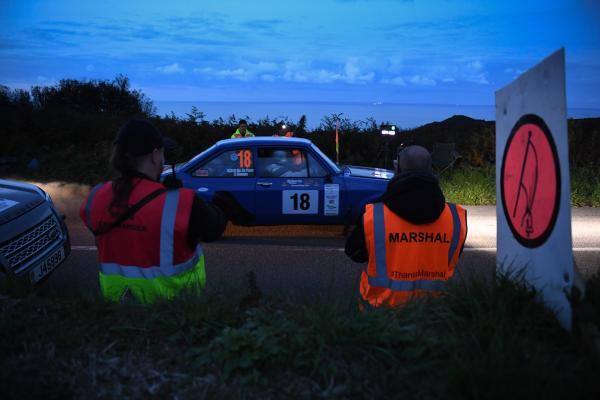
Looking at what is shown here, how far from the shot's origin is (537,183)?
2.36 meters

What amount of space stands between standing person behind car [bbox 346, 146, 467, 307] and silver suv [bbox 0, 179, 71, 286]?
280cm

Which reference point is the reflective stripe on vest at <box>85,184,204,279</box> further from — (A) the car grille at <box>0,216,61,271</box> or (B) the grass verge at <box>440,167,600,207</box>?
(B) the grass verge at <box>440,167,600,207</box>

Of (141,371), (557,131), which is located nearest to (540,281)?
(557,131)

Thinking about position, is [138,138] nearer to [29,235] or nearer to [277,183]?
[29,235]

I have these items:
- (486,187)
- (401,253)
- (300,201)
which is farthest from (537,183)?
(486,187)

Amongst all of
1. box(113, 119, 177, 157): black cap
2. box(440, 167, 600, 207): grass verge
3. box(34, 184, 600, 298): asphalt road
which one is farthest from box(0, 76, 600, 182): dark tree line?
box(113, 119, 177, 157): black cap

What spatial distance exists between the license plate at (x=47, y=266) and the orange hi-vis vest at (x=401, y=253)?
10.1 feet

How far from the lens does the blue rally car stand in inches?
329

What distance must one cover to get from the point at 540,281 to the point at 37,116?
68.3 feet

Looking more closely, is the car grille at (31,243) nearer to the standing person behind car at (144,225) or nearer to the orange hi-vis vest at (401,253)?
the standing person behind car at (144,225)

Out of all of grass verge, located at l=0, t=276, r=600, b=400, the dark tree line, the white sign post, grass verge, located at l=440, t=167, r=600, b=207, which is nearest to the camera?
grass verge, located at l=0, t=276, r=600, b=400

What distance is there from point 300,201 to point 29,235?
4.22 metres

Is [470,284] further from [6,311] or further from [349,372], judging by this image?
[6,311]

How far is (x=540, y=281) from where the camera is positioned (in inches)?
92.7
